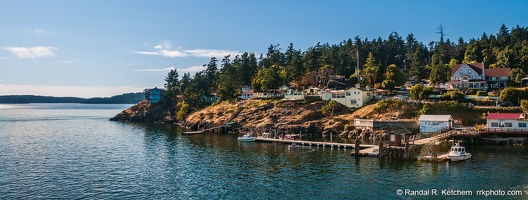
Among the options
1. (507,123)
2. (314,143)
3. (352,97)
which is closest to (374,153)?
(314,143)

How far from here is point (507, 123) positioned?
273ft

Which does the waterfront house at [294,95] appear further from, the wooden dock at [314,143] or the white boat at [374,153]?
the white boat at [374,153]

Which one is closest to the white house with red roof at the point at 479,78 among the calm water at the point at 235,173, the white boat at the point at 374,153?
the calm water at the point at 235,173

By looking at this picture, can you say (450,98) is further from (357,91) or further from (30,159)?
(30,159)

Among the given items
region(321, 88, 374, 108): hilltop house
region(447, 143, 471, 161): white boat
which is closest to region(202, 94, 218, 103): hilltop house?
Result: region(321, 88, 374, 108): hilltop house

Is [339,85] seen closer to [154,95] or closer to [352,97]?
[352,97]

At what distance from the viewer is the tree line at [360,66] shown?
138m

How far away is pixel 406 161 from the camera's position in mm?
67188

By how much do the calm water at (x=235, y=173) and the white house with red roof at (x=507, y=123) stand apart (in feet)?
23.7

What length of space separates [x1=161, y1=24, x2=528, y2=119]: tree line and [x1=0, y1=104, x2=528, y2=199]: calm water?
6199 cm

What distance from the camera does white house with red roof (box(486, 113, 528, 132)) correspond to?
82.2m

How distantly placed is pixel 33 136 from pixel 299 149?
76.8 metres

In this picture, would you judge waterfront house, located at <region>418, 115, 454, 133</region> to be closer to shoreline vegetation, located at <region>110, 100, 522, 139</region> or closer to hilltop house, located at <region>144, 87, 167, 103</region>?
shoreline vegetation, located at <region>110, 100, 522, 139</region>

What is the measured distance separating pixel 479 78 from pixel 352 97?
40848mm
